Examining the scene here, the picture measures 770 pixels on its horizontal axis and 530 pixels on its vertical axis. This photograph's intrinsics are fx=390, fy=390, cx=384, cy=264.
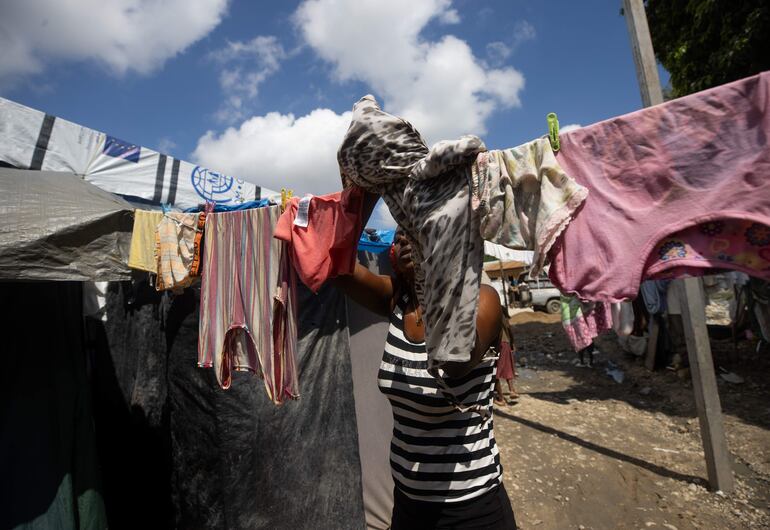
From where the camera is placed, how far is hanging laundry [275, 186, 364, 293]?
68.6 inches

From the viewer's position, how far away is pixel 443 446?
4.99 ft

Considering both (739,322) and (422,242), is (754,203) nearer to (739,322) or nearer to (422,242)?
(422,242)

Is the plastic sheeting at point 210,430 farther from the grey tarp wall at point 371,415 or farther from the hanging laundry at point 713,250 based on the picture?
the hanging laundry at point 713,250

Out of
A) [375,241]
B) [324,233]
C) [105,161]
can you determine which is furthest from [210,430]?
[105,161]

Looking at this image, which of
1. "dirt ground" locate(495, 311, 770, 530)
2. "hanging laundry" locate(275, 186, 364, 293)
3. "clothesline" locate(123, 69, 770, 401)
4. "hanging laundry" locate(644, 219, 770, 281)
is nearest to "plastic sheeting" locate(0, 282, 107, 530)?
"hanging laundry" locate(275, 186, 364, 293)

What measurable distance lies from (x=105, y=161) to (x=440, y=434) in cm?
471

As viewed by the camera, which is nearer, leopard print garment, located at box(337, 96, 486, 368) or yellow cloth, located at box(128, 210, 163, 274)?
leopard print garment, located at box(337, 96, 486, 368)

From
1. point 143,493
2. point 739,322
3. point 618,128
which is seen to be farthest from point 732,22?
point 143,493

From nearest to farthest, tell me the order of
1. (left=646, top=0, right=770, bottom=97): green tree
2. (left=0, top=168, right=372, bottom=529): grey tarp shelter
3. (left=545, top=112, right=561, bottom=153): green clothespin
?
1. (left=545, top=112, right=561, bottom=153): green clothespin
2. (left=0, top=168, right=372, bottom=529): grey tarp shelter
3. (left=646, top=0, right=770, bottom=97): green tree

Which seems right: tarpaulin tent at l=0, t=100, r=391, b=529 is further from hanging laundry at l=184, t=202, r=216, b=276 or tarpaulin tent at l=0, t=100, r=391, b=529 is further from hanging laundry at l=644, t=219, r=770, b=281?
hanging laundry at l=644, t=219, r=770, b=281

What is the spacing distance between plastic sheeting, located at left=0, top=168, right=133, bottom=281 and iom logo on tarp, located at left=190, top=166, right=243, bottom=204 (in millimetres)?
2377

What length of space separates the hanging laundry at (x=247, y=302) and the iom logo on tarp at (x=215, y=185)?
2.64 meters

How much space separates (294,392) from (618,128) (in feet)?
6.32

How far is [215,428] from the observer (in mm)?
3230
